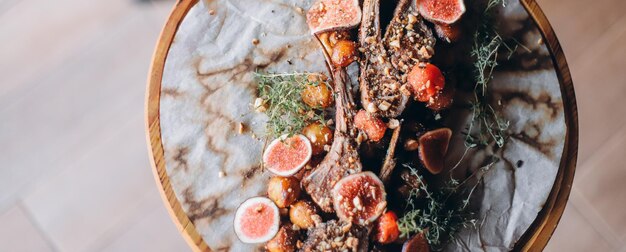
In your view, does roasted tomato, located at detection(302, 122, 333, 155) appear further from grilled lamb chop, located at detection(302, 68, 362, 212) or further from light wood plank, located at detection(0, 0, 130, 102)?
light wood plank, located at detection(0, 0, 130, 102)

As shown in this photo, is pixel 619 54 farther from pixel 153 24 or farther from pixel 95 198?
pixel 95 198

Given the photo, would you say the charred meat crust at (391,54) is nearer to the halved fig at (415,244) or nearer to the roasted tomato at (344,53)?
the roasted tomato at (344,53)

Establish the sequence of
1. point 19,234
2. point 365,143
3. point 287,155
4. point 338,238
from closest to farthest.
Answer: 1. point 338,238
2. point 365,143
3. point 287,155
4. point 19,234

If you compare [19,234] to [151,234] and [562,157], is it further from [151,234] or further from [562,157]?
[562,157]

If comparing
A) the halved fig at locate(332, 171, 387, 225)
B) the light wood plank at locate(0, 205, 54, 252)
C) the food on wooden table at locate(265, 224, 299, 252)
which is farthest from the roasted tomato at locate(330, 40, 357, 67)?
the light wood plank at locate(0, 205, 54, 252)

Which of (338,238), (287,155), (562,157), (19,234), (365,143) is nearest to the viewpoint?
(338,238)

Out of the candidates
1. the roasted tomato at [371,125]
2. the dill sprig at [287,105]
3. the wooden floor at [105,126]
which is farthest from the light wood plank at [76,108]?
the roasted tomato at [371,125]

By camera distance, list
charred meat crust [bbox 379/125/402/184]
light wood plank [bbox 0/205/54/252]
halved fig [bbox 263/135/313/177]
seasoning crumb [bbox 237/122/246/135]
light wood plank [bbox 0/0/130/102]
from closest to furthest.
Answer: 1. charred meat crust [bbox 379/125/402/184]
2. halved fig [bbox 263/135/313/177]
3. seasoning crumb [bbox 237/122/246/135]
4. light wood plank [bbox 0/205/54/252]
5. light wood plank [bbox 0/0/130/102]

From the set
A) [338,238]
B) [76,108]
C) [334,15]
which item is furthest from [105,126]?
[338,238]
